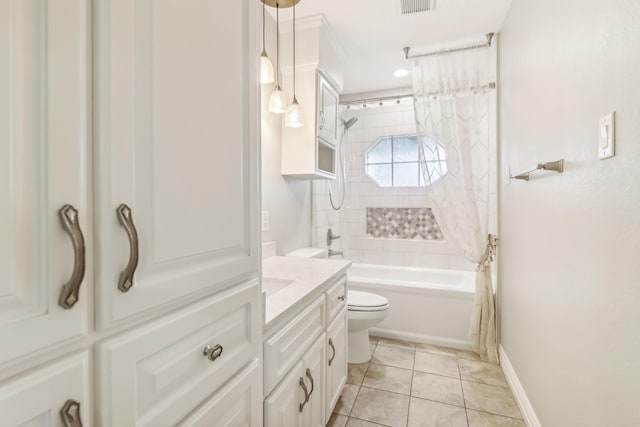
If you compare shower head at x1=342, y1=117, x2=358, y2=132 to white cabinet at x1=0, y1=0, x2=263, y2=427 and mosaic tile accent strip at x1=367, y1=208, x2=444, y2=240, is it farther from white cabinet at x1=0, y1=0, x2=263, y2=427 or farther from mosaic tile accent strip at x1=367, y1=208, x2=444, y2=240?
white cabinet at x1=0, y1=0, x2=263, y2=427

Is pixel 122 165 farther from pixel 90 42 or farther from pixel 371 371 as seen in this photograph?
pixel 371 371

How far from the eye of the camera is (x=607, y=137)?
37.7 inches

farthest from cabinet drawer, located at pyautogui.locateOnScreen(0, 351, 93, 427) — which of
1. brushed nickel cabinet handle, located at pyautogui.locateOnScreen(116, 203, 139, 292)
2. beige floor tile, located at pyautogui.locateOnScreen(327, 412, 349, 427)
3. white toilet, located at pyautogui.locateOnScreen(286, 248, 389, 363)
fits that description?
white toilet, located at pyautogui.locateOnScreen(286, 248, 389, 363)

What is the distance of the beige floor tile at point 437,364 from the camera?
224 cm

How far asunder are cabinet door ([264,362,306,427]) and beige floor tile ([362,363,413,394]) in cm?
100

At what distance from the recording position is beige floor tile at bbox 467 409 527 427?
1.71m

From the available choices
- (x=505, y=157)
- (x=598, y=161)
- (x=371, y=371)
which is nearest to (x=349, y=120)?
(x=505, y=157)

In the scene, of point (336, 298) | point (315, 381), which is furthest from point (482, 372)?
point (315, 381)

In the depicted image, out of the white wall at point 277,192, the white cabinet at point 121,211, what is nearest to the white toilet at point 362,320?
the white wall at point 277,192

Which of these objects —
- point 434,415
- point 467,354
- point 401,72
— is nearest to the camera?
point 434,415

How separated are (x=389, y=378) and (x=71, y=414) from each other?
2.08 metres

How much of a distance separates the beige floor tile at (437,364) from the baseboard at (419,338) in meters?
0.17

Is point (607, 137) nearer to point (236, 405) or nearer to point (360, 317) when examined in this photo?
point (236, 405)

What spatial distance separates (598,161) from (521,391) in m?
1.48
